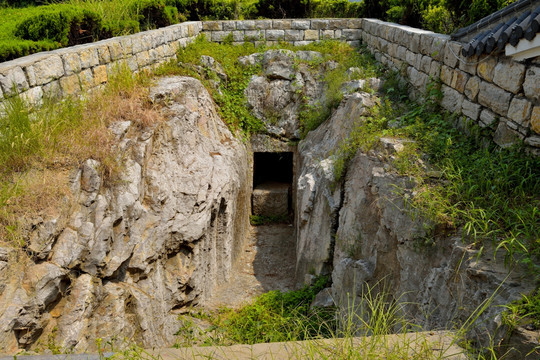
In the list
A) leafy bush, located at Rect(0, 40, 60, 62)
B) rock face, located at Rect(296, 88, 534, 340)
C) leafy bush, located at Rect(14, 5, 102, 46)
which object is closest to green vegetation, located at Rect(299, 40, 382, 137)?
rock face, located at Rect(296, 88, 534, 340)

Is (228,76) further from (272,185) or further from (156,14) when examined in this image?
(272,185)

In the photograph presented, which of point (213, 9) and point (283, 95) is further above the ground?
point (213, 9)

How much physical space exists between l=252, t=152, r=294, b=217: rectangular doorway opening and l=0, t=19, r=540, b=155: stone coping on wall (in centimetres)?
359

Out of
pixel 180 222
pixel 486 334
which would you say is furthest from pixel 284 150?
pixel 486 334

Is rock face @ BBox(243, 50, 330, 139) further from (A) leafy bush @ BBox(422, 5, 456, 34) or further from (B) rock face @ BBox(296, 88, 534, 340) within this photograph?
(A) leafy bush @ BBox(422, 5, 456, 34)

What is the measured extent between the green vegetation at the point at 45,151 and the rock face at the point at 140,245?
0.59ft

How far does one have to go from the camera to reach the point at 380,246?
466 centimetres

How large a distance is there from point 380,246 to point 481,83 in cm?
224

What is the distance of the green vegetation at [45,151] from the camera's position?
3.78 metres

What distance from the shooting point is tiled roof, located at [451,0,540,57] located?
3.65 meters

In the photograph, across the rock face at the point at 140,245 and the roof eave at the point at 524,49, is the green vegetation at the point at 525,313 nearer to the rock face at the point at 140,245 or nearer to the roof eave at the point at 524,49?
the roof eave at the point at 524,49

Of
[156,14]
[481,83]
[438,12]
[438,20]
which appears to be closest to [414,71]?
[438,20]

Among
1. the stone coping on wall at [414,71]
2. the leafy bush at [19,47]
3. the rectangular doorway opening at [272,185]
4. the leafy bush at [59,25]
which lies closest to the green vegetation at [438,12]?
the stone coping on wall at [414,71]

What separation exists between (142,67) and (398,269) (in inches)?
227
